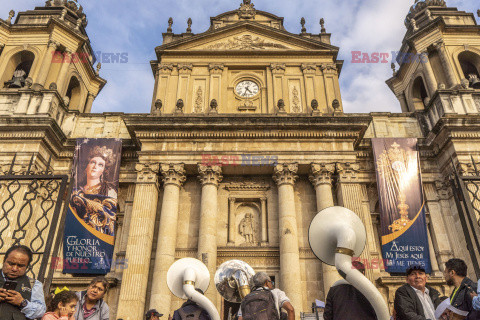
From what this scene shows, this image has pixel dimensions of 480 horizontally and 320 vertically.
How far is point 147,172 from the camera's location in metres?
15.8

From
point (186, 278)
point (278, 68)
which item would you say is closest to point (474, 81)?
point (278, 68)

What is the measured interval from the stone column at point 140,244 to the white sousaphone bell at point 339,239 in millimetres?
10104

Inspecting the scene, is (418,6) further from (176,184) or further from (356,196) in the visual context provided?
(176,184)

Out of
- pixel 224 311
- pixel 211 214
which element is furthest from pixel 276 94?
pixel 224 311

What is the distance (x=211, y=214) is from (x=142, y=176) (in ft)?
11.2

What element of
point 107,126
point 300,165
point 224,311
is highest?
point 107,126

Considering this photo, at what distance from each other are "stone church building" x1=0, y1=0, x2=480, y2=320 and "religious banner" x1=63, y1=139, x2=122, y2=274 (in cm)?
79

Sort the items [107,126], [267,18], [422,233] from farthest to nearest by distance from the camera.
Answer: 1. [267,18]
2. [107,126]
3. [422,233]

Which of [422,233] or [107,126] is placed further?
[107,126]

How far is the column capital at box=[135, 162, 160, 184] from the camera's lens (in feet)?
51.5

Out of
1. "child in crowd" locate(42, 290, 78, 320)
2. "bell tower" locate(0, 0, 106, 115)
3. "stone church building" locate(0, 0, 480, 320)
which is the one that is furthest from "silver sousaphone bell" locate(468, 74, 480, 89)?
"child in crowd" locate(42, 290, 78, 320)

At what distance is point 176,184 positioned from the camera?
15.8m

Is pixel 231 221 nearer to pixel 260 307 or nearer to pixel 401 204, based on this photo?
pixel 401 204

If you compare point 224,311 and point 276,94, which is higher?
point 276,94
